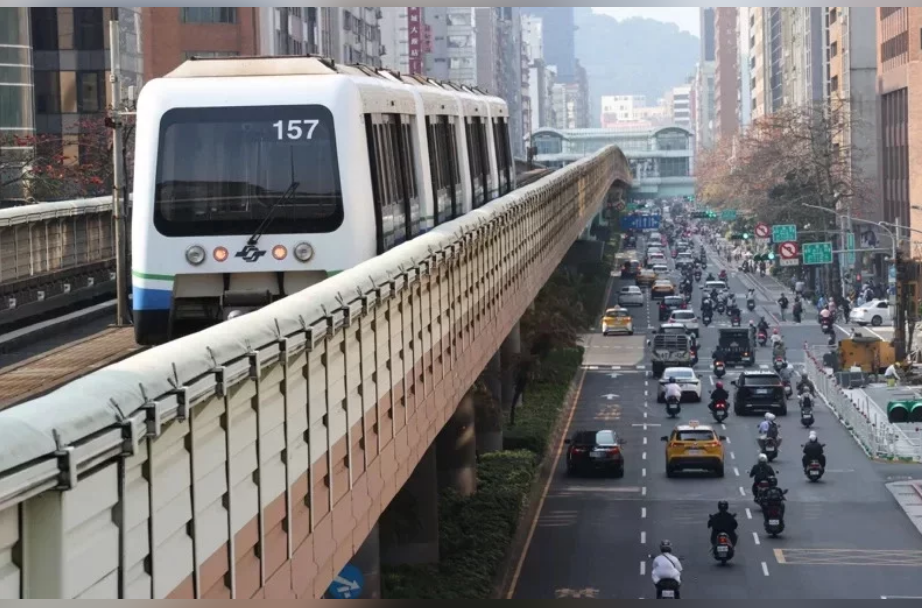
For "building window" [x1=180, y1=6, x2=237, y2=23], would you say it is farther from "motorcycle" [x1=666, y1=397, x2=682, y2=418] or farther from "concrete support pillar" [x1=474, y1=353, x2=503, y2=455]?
"concrete support pillar" [x1=474, y1=353, x2=503, y2=455]

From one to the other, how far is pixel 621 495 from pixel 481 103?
9849 mm

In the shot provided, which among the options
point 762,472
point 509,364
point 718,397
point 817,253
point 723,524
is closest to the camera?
point 723,524

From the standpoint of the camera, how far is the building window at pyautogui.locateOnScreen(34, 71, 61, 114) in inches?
2660

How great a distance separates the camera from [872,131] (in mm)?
104000

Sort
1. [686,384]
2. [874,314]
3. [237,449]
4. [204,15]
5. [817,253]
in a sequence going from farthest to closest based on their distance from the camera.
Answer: [874,314] → [204,15] → [817,253] → [686,384] → [237,449]

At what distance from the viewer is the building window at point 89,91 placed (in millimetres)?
67500

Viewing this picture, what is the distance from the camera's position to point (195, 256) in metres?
18.1

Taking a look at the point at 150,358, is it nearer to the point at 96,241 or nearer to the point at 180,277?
the point at 180,277

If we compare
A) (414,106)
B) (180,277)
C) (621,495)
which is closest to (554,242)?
(621,495)

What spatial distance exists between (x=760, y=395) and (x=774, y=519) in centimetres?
1820

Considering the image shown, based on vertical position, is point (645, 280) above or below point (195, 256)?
below

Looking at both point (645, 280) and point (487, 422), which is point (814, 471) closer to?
point (487, 422)

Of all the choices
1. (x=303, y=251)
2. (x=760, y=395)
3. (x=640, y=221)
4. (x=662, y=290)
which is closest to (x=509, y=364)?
(x=760, y=395)

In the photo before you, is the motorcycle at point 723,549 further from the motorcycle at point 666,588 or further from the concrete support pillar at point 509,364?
the concrete support pillar at point 509,364
